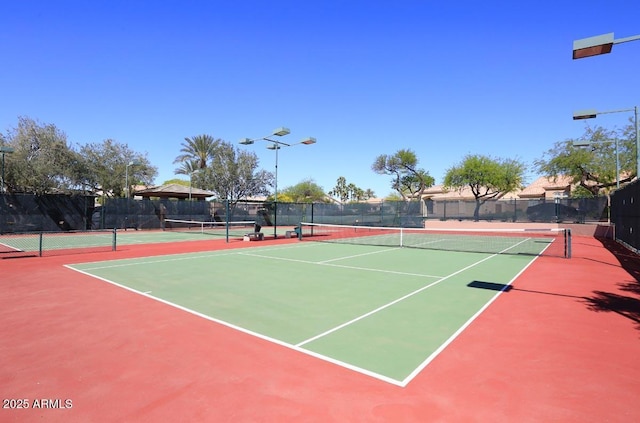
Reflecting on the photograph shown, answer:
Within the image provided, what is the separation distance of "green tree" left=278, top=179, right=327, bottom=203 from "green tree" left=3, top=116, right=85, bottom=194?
53.9 m

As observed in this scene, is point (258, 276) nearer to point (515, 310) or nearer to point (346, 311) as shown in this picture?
point (346, 311)

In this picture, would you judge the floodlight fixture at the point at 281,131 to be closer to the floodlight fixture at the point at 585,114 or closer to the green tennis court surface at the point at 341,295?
the green tennis court surface at the point at 341,295

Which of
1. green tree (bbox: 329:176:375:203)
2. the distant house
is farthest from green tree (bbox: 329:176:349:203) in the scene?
the distant house

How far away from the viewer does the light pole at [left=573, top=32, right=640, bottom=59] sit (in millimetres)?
6559

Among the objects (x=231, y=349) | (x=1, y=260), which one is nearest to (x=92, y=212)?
(x=1, y=260)

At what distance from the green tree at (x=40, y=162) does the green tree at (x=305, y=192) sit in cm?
5388

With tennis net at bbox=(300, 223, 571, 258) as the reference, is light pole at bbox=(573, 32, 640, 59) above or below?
above

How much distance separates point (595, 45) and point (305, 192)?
82007mm

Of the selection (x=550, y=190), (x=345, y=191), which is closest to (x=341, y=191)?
(x=345, y=191)

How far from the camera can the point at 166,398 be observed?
3559mm

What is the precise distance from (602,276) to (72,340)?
1299 cm

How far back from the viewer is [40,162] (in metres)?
29.6

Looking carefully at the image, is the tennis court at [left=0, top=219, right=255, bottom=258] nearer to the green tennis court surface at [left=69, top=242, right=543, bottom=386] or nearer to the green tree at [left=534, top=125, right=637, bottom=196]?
the green tennis court surface at [left=69, top=242, right=543, bottom=386]

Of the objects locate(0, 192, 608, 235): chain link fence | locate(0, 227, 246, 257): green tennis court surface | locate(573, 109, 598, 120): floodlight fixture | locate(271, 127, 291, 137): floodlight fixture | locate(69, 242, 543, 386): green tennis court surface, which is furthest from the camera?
locate(0, 192, 608, 235): chain link fence
